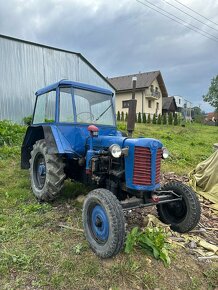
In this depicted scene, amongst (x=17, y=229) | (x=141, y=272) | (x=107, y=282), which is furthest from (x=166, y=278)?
(x=17, y=229)

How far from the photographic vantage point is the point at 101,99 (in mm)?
5465

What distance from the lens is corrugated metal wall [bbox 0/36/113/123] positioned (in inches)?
480

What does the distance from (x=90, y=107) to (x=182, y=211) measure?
91.6 inches

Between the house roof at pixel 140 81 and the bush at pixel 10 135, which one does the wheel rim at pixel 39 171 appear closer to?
the bush at pixel 10 135

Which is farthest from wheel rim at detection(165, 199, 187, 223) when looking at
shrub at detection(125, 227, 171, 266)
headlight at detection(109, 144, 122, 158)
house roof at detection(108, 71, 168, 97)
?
house roof at detection(108, 71, 168, 97)

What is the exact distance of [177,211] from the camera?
178 inches

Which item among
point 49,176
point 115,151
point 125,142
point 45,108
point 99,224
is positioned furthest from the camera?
point 45,108

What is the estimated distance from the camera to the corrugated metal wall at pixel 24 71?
40.0 feet

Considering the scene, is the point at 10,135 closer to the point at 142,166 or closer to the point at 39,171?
the point at 39,171

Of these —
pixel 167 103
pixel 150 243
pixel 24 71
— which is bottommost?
pixel 150 243

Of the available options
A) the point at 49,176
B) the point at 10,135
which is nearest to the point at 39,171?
the point at 49,176

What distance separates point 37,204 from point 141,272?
237 cm

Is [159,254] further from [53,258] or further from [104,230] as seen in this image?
[53,258]

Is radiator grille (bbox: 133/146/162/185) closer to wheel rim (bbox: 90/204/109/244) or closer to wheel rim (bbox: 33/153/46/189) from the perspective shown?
wheel rim (bbox: 90/204/109/244)
